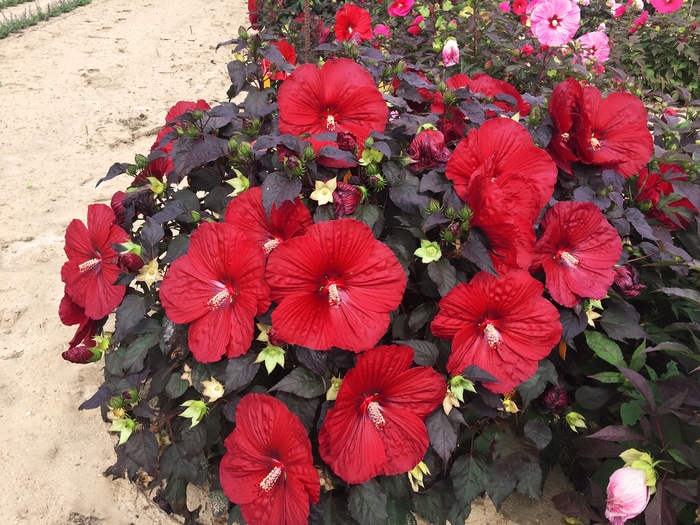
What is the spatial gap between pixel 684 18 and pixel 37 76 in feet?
18.3

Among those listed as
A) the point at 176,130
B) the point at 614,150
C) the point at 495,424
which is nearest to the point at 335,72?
the point at 176,130

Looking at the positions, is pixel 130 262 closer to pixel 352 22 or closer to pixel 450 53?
pixel 450 53

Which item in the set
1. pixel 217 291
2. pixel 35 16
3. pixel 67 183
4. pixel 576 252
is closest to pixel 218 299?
pixel 217 291

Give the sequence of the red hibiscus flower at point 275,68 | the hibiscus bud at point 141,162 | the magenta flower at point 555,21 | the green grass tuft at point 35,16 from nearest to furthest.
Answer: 1. the hibiscus bud at point 141,162
2. the red hibiscus flower at point 275,68
3. the magenta flower at point 555,21
4. the green grass tuft at point 35,16

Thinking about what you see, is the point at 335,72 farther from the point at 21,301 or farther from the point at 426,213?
the point at 21,301

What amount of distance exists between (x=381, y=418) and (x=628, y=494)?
0.47m

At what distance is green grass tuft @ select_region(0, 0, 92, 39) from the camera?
5293 mm

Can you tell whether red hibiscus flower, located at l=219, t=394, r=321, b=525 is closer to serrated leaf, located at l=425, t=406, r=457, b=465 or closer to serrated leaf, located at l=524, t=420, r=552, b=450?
serrated leaf, located at l=425, t=406, r=457, b=465

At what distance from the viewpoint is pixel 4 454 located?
5.48 feet

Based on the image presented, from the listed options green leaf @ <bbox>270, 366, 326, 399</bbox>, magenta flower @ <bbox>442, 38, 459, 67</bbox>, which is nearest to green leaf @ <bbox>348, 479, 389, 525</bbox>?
green leaf @ <bbox>270, 366, 326, 399</bbox>

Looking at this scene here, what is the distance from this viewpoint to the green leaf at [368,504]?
98cm

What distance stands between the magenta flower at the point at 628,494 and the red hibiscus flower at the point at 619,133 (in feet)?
2.15

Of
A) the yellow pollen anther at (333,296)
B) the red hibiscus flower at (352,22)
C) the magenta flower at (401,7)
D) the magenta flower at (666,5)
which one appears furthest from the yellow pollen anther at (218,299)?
the magenta flower at (666,5)

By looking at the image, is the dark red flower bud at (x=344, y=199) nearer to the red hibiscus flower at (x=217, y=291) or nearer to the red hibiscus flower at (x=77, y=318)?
the red hibiscus flower at (x=217, y=291)
